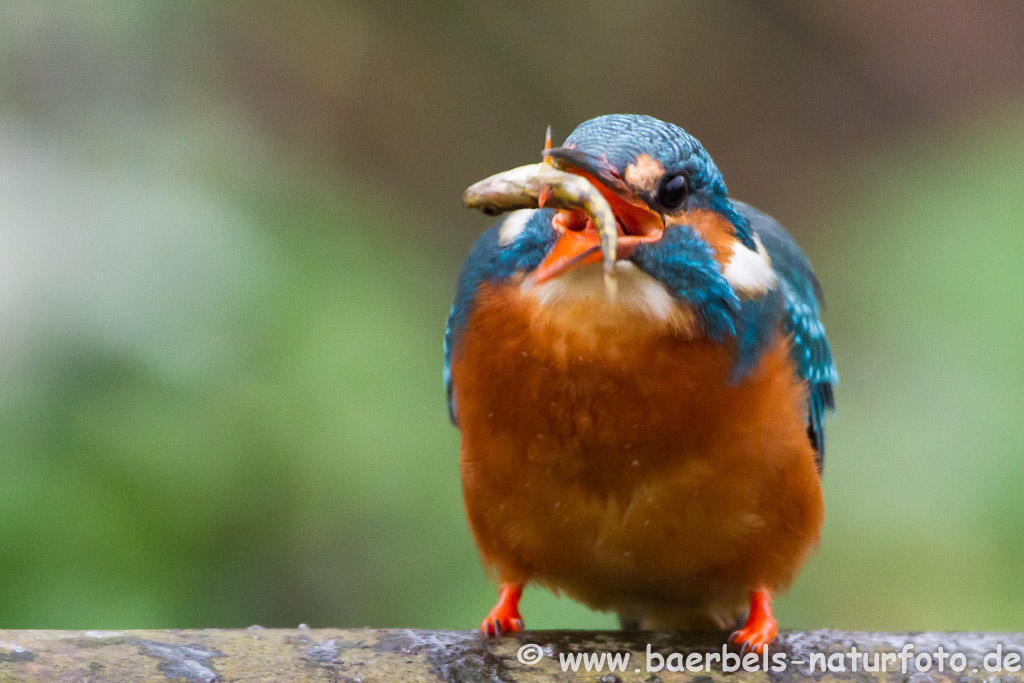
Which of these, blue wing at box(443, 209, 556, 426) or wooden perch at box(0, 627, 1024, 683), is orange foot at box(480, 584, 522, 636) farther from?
blue wing at box(443, 209, 556, 426)

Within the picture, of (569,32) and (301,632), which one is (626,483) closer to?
(301,632)

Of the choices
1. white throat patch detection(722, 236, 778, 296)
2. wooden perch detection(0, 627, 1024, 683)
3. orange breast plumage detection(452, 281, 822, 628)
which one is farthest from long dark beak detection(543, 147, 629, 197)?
wooden perch detection(0, 627, 1024, 683)

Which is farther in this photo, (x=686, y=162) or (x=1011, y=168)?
(x=1011, y=168)

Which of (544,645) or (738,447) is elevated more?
(738,447)

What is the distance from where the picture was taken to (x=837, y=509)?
4426 millimetres

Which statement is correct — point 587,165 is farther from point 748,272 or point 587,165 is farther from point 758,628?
point 758,628

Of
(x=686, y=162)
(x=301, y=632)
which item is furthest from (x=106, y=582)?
(x=686, y=162)

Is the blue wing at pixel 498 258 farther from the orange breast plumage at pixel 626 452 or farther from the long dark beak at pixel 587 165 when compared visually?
the long dark beak at pixel 587 165

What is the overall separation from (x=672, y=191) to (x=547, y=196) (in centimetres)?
36

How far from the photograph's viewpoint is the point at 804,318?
9.15ft

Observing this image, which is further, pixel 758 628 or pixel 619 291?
pixel 758 628

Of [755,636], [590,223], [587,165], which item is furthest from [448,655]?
[587,165]

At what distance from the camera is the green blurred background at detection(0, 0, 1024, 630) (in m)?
3.52

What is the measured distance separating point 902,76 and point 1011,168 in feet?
6.79
